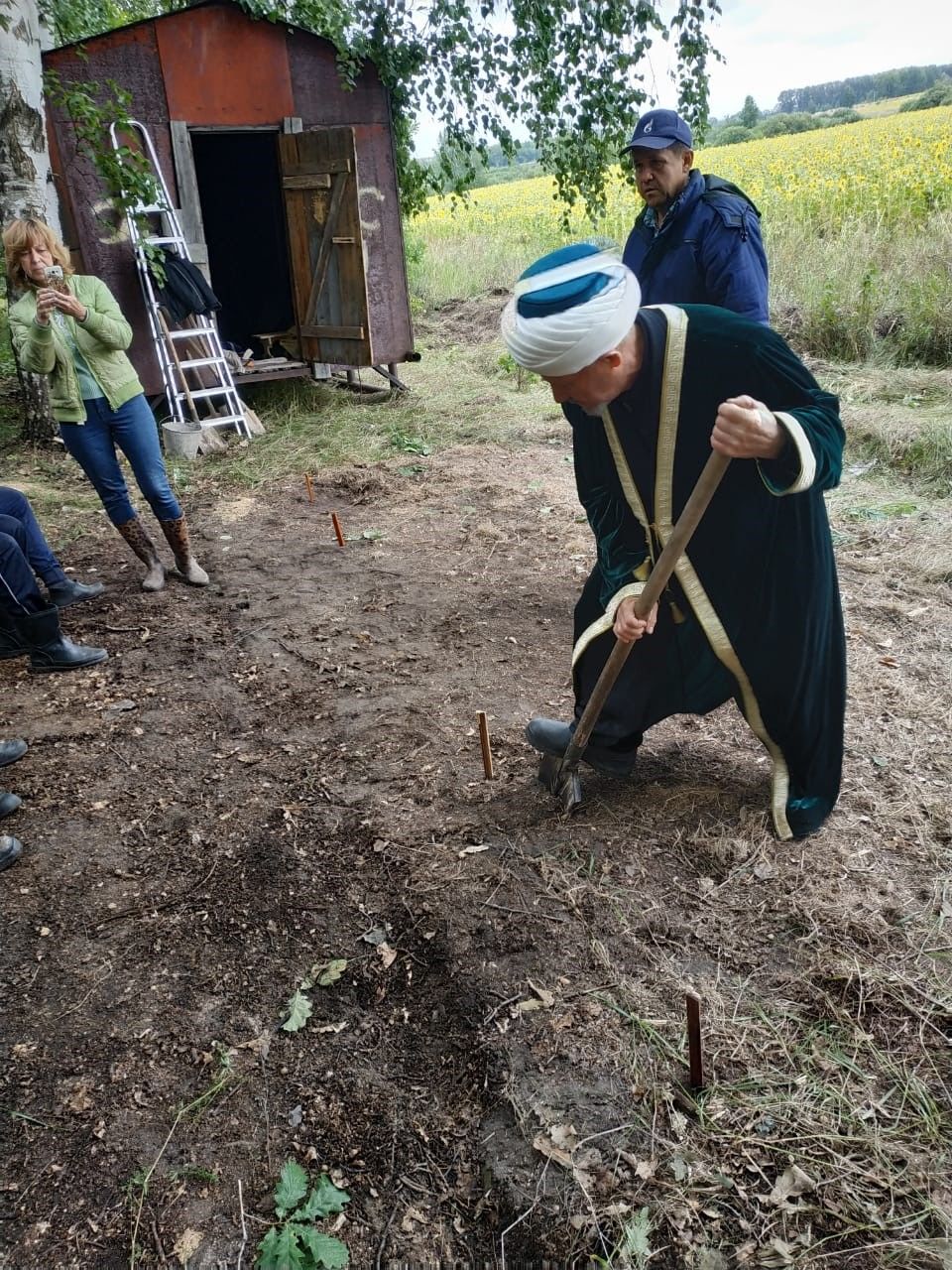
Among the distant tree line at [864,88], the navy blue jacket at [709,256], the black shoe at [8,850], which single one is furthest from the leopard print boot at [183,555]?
the distant tree line at [864,88]

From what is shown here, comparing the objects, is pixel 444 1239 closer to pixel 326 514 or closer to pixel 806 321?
pixel 326 514

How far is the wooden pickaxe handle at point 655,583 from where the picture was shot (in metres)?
1.95

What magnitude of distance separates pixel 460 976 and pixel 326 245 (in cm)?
819

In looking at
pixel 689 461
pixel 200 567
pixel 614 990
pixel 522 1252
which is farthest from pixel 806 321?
pixel 522 1252

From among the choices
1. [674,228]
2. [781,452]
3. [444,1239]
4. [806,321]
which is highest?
[674,228]

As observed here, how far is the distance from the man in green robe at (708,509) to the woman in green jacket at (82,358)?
2967mm

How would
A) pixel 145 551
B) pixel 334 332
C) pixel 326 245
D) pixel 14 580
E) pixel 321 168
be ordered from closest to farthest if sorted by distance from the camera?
1. pixel 14 580
2. pixel 145 551
3. pixel 321 168
4. pixel 326 245
5. pixel 334 332

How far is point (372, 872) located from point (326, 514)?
4.08 meters

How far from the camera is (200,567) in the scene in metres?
5.45

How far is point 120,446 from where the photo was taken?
15.3 feet

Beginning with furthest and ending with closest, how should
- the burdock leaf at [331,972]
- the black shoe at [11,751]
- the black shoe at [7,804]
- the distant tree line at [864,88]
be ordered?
the distant tree line at [864,88] < the black shoe at [11,751] < the black shoe at [7,804] < the burdock leaf at [331,972]

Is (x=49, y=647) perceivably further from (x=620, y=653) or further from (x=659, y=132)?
(x=659, y=132)

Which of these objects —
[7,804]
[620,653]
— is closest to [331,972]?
[620,653]

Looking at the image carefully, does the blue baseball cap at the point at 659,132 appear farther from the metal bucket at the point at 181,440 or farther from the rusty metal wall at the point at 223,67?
the rusty metal wall at the point at 223,67
